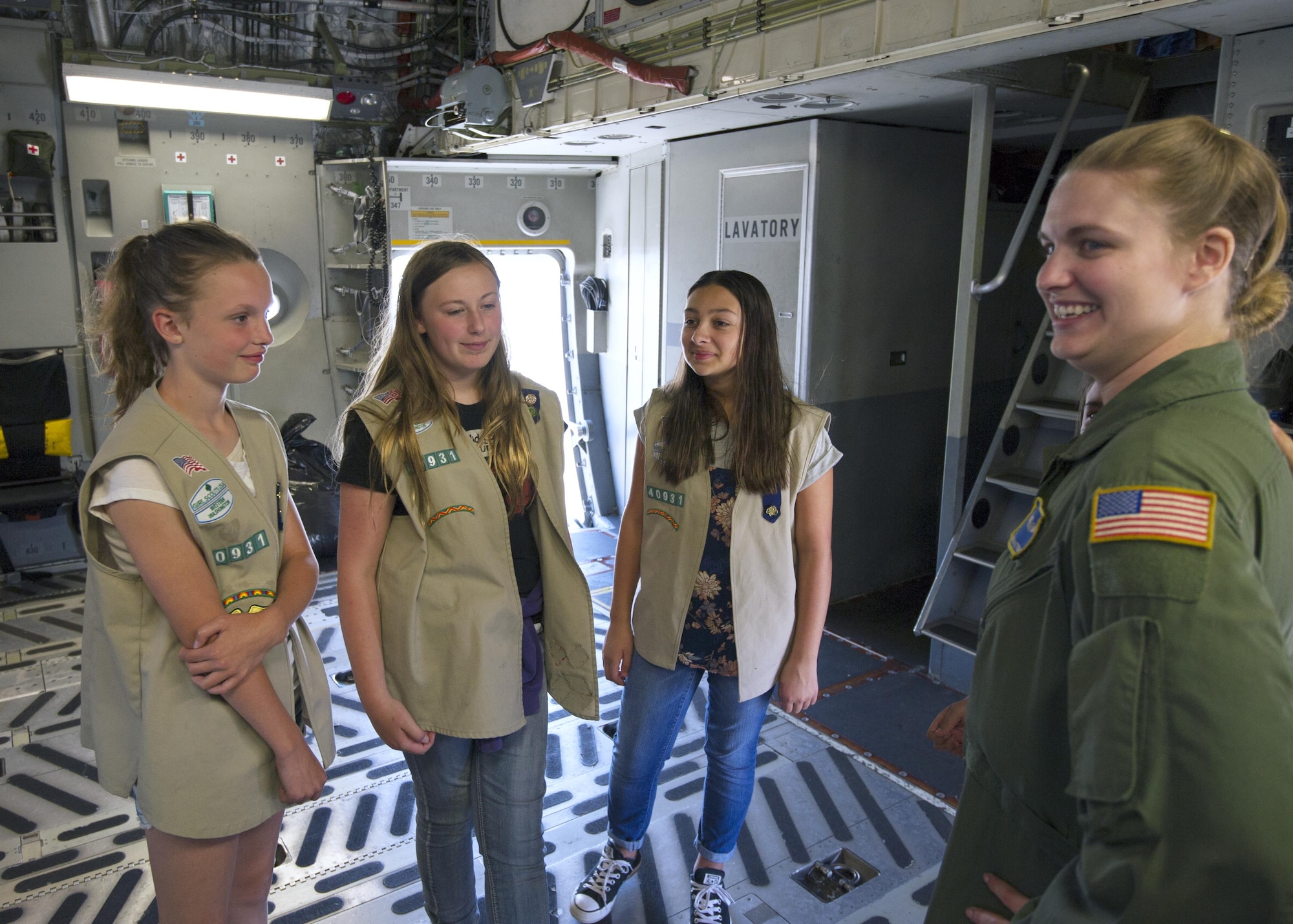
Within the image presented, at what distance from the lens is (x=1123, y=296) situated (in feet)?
3.63

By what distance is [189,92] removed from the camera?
5.23m

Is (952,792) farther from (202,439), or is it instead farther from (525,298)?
(525,298)

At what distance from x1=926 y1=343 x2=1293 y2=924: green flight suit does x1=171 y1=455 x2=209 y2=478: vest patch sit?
1513 millimetres

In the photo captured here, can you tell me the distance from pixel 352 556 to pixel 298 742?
413 millimetres

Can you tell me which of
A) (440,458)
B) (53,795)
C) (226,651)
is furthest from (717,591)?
(53,795)

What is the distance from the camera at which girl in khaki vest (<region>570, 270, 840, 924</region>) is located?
2506mm

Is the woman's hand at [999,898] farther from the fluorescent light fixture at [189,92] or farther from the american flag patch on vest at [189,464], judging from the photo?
the fluorescent light fixture at [189,92]

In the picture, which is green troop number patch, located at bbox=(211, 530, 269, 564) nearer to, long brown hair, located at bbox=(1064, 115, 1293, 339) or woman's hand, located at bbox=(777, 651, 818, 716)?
woman's hand, located at bbox=(777, 651, 818, 716)

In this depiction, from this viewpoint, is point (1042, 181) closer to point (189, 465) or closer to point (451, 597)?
point (451, 597)

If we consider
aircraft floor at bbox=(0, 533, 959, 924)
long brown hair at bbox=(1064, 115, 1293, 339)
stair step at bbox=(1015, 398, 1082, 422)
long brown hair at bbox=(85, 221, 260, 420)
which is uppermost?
long brown hair at bbox=(1064, 115, 1293, 339)

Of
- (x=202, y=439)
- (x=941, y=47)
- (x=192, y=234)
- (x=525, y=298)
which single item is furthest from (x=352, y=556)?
(x=525, y=298)

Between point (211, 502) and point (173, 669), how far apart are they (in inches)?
13.3

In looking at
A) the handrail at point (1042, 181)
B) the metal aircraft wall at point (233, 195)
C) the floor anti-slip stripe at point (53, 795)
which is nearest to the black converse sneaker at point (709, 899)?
the floor anti-slip stripe at point (53, 795)

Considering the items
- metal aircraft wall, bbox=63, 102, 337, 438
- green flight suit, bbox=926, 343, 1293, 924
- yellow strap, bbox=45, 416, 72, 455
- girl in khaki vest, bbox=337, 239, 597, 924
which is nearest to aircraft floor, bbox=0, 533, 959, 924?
girl in khaki vest, bbox=337, 239, 597, 924
